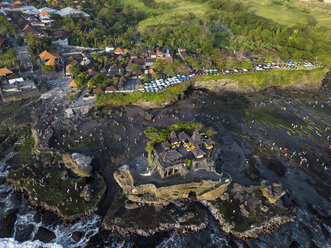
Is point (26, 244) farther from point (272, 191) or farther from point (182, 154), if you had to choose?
point (272, 191)

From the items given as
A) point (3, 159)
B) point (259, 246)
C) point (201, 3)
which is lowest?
point (259, 246)

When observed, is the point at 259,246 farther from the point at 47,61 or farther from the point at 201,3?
the point at 201,3

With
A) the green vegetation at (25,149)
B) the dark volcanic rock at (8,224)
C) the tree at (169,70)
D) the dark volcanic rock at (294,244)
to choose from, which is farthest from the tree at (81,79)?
the dark volcanic rock at (294,244)

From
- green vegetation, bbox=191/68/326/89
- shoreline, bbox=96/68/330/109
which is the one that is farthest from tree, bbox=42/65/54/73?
green vegetation, bbox=191/68/326/89

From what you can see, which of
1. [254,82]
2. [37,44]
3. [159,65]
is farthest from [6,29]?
[254,82]

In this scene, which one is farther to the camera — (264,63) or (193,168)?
(264,63)

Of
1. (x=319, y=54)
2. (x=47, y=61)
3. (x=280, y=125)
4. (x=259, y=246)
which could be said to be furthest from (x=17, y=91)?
(x=319, y=54)
